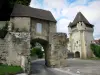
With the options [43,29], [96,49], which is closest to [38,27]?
[43,29]

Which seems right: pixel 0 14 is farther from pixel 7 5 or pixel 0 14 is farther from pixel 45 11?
pixel 45 11

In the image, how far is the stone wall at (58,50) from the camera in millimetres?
25469

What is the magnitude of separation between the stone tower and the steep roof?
79.1 ft

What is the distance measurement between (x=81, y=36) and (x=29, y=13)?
95.1 feet

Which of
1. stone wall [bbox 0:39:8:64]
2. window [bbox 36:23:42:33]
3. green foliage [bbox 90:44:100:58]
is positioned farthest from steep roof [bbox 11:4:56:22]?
green foliage [bbox 90:44:100:58]

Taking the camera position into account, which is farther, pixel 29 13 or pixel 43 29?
pixel 43 29

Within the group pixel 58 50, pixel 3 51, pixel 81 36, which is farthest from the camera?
pixel 81 36

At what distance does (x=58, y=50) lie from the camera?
25688 mm

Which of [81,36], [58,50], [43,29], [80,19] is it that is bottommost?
[58,50]

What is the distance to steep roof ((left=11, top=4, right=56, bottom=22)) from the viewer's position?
2433cm

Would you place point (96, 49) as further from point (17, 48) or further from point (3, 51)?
point (3, 51)

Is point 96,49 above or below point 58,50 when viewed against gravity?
above

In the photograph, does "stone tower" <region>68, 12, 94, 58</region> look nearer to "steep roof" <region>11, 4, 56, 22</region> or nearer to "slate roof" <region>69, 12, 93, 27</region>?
"slate roof" <region>69, 12, 93, 27</region>

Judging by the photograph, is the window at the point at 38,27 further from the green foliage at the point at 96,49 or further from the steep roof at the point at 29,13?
the green foliage at the point at 96,49
